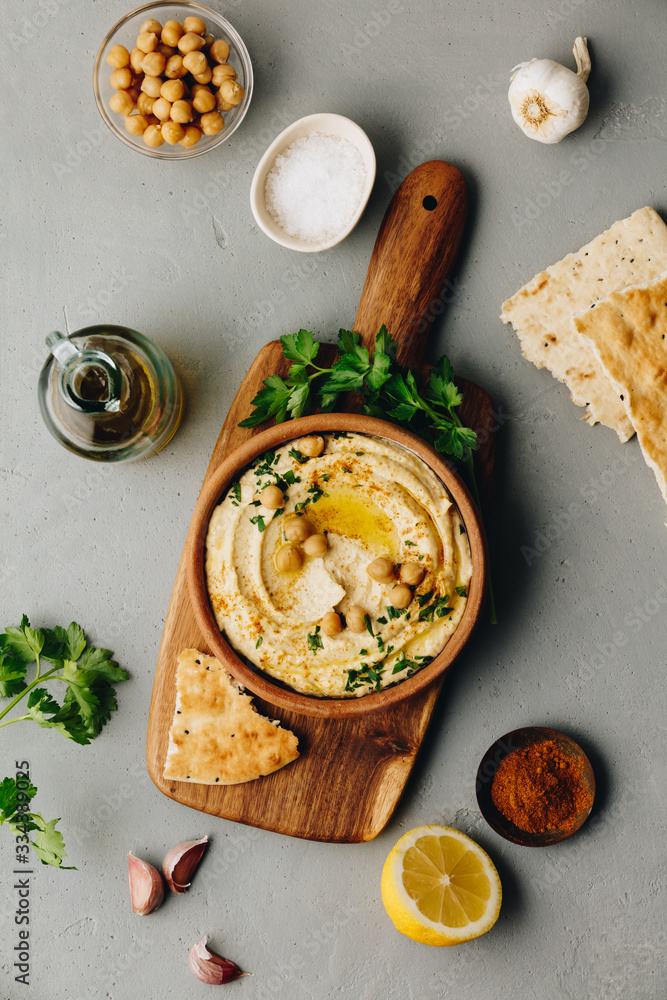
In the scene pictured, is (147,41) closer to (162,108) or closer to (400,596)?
(162,108)

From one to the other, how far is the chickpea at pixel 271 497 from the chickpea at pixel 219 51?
72.8 inches

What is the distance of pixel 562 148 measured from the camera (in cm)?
306

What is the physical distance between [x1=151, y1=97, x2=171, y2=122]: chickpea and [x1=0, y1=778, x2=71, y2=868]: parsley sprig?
9.54ft

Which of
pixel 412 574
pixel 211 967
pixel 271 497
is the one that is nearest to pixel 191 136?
pixel 271 497

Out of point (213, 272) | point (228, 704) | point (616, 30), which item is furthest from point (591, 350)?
point (228, 704)

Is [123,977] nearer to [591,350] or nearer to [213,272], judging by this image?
[213,272]

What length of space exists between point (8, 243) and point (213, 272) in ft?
3.19

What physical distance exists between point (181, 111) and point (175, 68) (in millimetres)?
181

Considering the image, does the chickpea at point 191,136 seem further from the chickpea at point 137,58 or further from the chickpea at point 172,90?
the chickpea at point 137,58

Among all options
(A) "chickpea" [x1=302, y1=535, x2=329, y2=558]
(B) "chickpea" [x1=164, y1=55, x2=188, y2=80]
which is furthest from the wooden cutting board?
(B) "chickpea" [x1=164, y1=55, x2=188, y2=80]

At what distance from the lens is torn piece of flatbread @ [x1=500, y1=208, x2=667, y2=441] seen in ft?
9.70

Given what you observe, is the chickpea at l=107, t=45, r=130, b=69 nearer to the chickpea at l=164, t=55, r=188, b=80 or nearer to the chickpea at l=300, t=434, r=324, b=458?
the chickpea at l=164, t=55, r=188, b=80

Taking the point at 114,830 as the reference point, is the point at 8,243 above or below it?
above

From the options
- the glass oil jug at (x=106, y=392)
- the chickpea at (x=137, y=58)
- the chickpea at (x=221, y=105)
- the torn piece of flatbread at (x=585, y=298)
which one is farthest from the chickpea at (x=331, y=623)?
the chickpea at (x=137, y=58)
